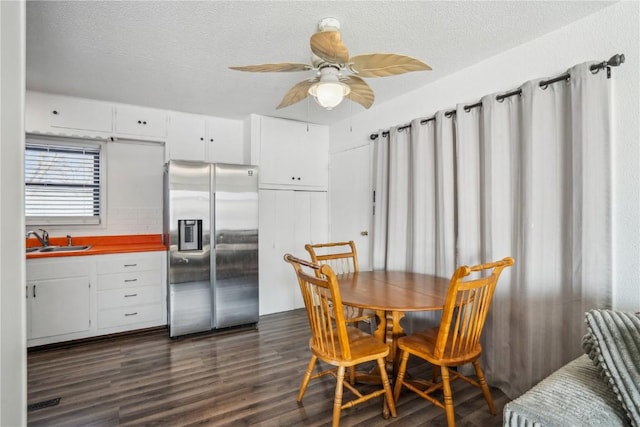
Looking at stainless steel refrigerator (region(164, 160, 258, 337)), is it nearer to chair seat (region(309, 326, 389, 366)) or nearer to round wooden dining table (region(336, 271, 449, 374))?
round wooden dining table (region(336, 271, 449, 374))

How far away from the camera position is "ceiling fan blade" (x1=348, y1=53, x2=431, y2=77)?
5.56 feet

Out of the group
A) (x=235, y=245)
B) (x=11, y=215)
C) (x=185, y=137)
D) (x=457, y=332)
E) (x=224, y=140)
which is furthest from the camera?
(x=224, y=140)

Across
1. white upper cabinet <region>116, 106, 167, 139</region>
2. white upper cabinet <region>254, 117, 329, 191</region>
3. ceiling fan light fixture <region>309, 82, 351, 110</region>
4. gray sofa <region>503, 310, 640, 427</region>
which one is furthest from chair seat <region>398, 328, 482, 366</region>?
white upper cabinet <region>116, 106, 167, 139</region>

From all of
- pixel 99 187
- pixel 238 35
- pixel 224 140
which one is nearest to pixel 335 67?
pixel 238 35

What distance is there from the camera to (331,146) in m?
4.47

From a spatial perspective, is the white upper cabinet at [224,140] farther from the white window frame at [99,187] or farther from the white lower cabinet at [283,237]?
the white window frame at [99,187]

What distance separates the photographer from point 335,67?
6.06 feet

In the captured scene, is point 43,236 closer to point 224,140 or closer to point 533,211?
point 224,140

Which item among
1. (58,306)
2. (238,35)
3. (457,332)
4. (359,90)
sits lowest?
(58,306)

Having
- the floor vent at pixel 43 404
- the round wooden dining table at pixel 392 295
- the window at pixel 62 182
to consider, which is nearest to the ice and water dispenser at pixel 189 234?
the window at pixel 62 182

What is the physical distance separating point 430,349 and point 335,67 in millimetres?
1707

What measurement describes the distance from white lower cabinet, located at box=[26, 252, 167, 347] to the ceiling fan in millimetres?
2527

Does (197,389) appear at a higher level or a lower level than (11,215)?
lower

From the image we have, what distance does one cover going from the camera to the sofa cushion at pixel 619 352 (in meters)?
1.09
